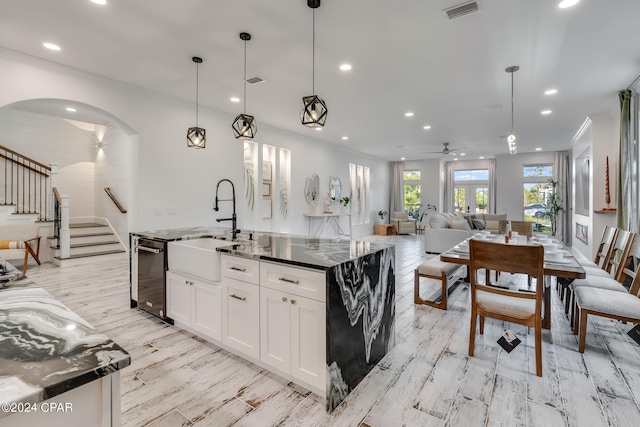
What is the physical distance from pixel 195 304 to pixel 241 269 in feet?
2.45

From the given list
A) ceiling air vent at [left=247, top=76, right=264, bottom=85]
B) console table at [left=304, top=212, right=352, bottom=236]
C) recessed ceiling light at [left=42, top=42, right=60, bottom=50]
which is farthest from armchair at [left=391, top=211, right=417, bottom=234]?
recessed ceiling light at [left=42, top=42, right=60, bottom=50]

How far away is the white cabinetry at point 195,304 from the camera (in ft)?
8.12

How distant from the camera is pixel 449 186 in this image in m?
12.1

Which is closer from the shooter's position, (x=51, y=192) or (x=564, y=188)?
(x=51, y=192)

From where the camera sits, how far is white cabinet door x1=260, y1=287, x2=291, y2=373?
1998mm

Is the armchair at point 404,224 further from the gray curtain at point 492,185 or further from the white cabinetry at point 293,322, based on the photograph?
the white cabinetry at point 293,322

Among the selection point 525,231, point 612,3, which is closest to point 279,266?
point 612,3

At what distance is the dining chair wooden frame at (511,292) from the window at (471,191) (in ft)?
33.3

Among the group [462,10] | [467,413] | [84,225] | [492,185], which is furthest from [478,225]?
[84,225]

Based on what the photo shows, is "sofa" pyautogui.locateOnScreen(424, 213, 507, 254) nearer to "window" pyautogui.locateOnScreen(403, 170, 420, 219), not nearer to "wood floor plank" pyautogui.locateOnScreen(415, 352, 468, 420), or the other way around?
"window" pyautogui.locateOnScreen(403, 170, 420, 219)

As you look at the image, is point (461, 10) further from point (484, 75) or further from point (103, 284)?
point (103, 284)

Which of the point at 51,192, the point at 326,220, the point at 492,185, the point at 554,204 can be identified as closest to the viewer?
the point at 51,192

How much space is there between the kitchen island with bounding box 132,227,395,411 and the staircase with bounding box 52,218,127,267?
4639 millimetres

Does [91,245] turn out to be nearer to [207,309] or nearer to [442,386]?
[207,309]
